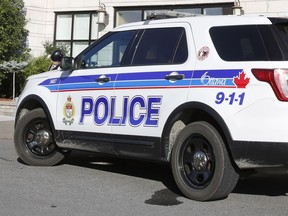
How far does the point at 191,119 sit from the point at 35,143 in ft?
8.97

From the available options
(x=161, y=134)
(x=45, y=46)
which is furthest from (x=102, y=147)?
(x=45, y=46)

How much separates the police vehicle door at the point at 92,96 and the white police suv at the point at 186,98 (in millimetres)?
13

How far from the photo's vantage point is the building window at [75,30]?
17844 millimetres

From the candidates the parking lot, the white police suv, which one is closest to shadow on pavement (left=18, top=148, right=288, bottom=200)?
the parking lot

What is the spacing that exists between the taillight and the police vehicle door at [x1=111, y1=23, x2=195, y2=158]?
89cm

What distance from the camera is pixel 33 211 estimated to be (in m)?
4.89

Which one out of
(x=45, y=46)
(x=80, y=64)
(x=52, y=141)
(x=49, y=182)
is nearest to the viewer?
(x=49, y=182)

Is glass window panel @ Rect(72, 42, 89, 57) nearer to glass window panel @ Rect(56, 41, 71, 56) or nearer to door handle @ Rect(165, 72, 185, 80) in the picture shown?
glass window panel @ Rect(56, 41, 71, 56)

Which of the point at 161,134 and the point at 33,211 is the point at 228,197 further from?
the point at 33,211

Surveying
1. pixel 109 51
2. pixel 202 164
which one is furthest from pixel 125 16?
pixel 202 164

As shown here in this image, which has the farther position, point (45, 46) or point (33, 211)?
point (45, 46)

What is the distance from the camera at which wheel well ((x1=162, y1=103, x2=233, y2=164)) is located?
501cm

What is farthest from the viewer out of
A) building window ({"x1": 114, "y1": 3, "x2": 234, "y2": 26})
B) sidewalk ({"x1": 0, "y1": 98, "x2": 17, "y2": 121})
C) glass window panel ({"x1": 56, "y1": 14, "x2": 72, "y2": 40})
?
glass window panel ({"x1": 56, "y1": 14, "x2": 72, "y2": 40})

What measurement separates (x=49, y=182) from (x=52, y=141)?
3.34 ft
